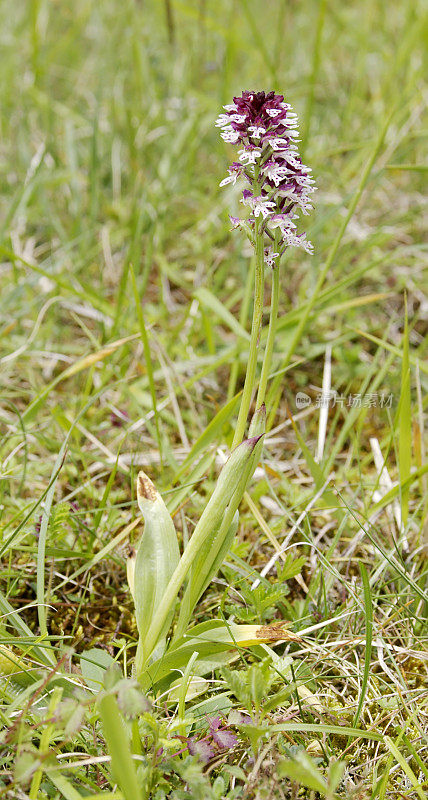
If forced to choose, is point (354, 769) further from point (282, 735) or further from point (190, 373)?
point (190, 373)

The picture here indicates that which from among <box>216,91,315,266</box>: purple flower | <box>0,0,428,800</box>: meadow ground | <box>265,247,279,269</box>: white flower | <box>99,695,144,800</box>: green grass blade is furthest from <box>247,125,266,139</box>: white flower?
<box>99,695,144,800</box>: green grass blade

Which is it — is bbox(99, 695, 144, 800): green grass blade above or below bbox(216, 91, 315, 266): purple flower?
Answer: below

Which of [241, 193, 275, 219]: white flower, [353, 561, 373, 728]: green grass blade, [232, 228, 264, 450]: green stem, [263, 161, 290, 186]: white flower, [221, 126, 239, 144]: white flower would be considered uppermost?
[221, 126, 239, 144]: white flower

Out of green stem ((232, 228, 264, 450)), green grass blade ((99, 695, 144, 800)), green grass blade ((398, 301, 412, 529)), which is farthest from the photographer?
green grass blade ((398, 301, 412, 529))

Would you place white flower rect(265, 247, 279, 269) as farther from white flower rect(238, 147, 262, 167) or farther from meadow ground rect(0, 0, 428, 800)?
meadow ground rect(0, 0, 428, 800)

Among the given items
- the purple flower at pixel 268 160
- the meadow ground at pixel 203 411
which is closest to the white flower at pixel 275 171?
the purple flower at pixel 268 160

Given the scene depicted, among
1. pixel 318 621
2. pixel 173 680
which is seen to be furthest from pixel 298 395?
pixel 173 680

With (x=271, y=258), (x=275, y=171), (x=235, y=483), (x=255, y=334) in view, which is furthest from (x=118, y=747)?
(x=275, y=171)
